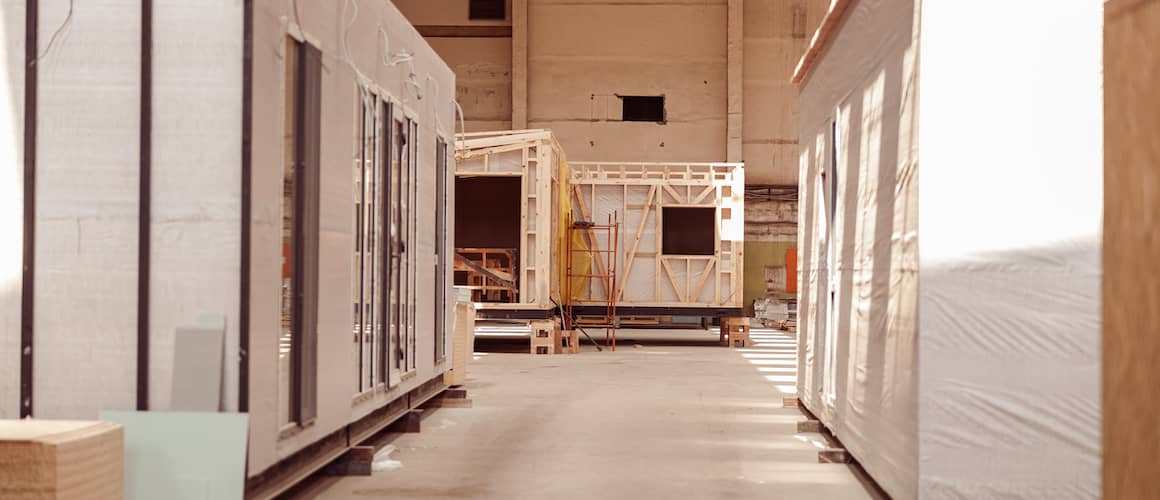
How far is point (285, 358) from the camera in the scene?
5.86 metres

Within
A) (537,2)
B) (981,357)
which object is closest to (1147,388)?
(981,357)

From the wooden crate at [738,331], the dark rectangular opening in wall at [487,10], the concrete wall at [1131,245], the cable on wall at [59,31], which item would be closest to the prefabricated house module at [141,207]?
the cable on wall at [59,31]

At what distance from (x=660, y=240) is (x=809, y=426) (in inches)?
416

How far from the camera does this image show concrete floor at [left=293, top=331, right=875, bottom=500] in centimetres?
637

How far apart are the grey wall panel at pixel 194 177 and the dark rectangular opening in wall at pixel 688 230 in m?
14.8

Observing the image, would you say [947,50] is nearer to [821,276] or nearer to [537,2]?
[821,276]

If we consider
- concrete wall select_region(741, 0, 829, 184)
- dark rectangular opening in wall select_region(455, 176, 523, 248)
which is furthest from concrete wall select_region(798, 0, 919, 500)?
concrete wall select_region(741, 0, 829, 184)

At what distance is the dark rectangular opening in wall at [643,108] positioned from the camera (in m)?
28.7

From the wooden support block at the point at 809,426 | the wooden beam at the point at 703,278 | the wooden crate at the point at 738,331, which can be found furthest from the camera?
the wooden crate at the point at 738,331

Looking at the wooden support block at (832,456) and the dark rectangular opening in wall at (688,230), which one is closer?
the wooden support block at (832,456)

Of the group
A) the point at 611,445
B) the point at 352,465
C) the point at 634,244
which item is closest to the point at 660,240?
the point at 634,244

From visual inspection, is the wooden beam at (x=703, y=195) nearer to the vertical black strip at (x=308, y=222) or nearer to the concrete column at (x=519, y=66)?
the concrete column at (x=519, y=66)

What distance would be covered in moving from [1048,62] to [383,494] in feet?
13.7

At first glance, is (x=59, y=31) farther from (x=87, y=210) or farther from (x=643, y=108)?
(x=643, y=108)
